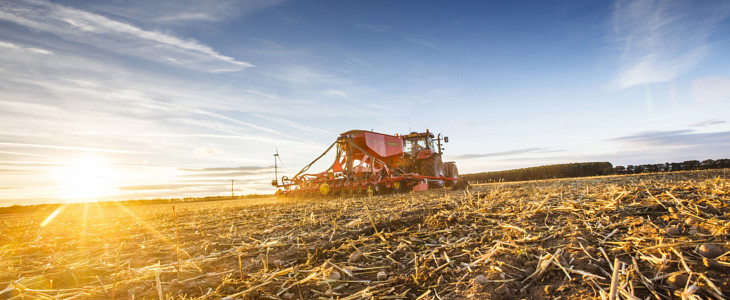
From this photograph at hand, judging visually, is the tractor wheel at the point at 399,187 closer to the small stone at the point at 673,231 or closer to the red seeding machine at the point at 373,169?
the red seeding machine at the point at 373,169

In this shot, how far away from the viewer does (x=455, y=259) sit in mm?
2969

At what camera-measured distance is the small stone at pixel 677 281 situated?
85.5 inches

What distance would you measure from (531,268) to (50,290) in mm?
3957

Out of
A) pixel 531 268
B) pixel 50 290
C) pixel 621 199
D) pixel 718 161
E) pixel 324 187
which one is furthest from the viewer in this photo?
pixel 718 161

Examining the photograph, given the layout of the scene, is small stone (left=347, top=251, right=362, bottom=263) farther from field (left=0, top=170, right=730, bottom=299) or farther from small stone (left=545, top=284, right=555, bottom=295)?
small stone (left=545, top=284, right=555, bottom=295)

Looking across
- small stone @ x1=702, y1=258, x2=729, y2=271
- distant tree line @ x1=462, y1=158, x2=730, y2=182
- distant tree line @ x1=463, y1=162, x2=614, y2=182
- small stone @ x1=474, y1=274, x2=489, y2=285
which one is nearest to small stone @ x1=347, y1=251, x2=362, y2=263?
small stone @ x1=474, y1=274, x2=489, y2=285

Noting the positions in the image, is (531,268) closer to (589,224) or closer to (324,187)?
(589,224)

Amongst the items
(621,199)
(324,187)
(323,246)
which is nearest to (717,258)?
(621,199)

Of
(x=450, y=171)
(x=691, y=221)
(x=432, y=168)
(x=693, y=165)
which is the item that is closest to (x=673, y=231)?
(x=691, y=221)

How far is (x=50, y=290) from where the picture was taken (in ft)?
10.3

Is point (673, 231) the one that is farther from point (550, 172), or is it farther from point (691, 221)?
point (550, 172)

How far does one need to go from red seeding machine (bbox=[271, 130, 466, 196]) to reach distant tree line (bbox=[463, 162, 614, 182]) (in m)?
17.8

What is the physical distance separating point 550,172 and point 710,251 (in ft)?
118

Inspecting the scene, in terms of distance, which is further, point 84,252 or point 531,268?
point 84,252
